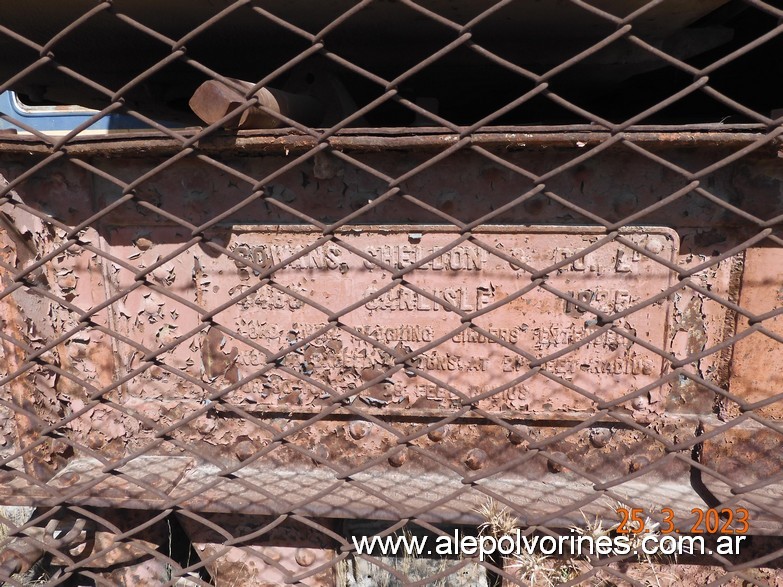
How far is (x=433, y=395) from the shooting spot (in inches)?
70.8

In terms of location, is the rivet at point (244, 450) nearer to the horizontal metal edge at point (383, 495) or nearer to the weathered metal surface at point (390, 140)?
the horizontal metal edge at point (383, 495)

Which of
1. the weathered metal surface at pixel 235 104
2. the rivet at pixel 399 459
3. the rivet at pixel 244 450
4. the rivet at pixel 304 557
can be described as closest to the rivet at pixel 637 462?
the rivet at pixel 399 459

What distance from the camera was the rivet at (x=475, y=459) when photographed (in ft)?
5.83

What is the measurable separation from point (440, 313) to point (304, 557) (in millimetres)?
1011

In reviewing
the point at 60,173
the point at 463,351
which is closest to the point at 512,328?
the point at 463,351

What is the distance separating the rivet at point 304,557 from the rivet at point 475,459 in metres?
0.66

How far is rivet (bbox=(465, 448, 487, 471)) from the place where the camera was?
178 cm

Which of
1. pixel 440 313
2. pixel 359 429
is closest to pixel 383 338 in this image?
pixel 440 313

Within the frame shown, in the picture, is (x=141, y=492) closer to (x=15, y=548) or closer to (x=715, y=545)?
(x=15, y=548)

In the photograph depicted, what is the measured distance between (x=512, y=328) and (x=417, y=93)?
4.64ft

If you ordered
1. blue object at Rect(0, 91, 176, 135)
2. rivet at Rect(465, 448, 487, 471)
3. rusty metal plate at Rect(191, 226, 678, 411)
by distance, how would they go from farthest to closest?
blue object at Rect(0, 91, 176, 135)
rivet at Rect(465, 448, 487, 471)
rusty metal plate at Rect(191, 226, 678, 411)

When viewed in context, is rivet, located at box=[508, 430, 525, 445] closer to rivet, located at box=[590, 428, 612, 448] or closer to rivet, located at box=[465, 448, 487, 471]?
rivet, located at box=[465, 448, 487, 471]
